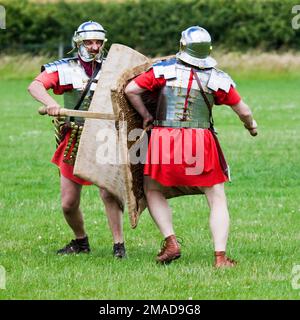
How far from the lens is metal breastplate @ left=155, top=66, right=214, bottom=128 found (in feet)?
26.6

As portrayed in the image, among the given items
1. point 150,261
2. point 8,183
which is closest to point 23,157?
point 8,183

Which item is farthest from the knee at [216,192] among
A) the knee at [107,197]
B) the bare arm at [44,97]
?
the bare arm at [44,97]

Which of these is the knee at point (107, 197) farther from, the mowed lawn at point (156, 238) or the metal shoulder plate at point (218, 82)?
the metal shoulder plate at point (218, 82)

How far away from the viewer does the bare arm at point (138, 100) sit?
8.17 metres

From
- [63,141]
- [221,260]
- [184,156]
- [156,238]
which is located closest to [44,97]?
[63,141]

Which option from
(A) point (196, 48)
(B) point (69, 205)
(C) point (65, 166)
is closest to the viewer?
(A) point (196, 48)

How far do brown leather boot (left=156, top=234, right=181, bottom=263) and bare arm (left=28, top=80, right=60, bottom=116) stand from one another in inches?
53.6

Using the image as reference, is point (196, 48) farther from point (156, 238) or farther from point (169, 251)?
point (156, 238)

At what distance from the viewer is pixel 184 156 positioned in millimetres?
8125

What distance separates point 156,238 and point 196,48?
2401 millimetres

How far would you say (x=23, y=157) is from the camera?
16.4m

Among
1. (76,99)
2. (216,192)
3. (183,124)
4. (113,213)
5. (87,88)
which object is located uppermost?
(87,88)

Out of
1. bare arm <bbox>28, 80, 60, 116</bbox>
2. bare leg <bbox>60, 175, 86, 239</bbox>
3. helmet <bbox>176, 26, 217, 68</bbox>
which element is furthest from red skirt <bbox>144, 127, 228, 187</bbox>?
bare leg <bbox>60, 175, 86, 239</bbox>

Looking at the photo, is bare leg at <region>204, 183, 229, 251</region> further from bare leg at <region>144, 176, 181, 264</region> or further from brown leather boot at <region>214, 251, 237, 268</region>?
bare leg at <region>144, 176, 181, 264</region>
